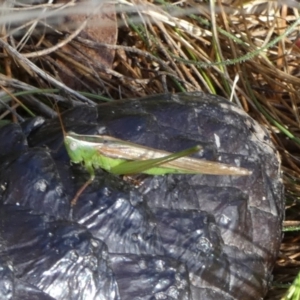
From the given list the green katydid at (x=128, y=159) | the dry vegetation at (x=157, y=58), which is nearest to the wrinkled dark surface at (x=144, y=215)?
the green katydid at (x=128, y=159)

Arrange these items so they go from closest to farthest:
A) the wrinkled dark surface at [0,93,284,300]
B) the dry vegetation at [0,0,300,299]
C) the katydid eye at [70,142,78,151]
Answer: the wrinkled dark surface at [0,93,284,300]
the katydid eye at [70,142,78,151]
the dry vegetation at [0,0,300,299]

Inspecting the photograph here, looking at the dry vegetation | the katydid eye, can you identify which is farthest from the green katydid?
the dry vegetation

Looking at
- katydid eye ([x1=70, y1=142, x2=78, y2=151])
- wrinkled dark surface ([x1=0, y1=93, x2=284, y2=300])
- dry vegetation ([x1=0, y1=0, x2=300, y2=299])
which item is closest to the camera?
wrinkled dark surface ([x1=0, y1=93, x2=284, y2=300])

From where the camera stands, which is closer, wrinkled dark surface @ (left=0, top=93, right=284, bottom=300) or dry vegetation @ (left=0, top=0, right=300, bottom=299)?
wrinkled dark surface @ (left=0, top=93, right=284, bottom=300)

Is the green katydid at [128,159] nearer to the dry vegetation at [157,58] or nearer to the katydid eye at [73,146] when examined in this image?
A: the katydid eye at [73,146]

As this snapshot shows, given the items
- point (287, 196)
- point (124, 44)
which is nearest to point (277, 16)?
point (124, 44)

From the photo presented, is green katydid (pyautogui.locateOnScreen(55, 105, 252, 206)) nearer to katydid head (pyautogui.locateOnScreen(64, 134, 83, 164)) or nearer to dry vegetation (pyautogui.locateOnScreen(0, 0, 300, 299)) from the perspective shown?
katydid head (pyautogui.locateOnScreen(64, 134, 83, 164))

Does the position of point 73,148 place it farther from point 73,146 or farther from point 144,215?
point 144,215

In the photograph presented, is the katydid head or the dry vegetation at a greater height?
the katydid head
